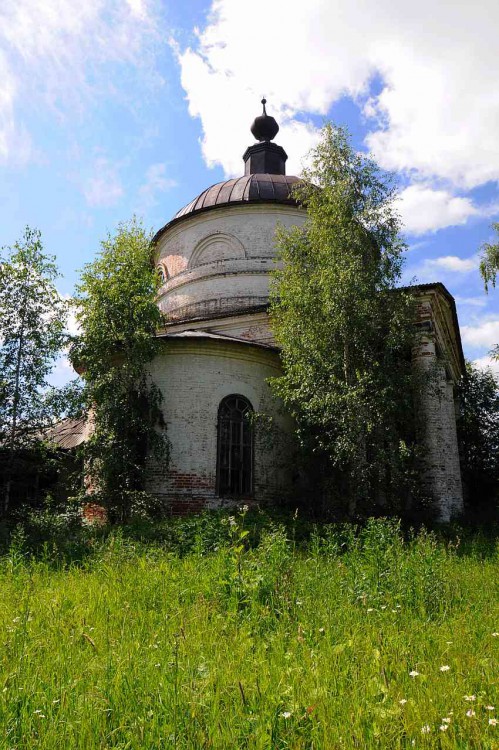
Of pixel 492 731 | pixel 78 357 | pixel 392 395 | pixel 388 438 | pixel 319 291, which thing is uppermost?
pixel 319 291

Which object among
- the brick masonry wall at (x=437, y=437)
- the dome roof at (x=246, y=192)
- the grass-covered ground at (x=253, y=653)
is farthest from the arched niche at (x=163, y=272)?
the grass-covered ground at (x=253, y=653)

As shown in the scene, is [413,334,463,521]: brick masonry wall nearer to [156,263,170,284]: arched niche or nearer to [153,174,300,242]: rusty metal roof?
[153,174,300,242]: rusty metal roof

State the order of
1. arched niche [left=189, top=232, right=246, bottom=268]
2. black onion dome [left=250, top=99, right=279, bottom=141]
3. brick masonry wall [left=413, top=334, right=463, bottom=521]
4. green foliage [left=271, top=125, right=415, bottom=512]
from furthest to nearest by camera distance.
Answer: black onion dome [left=250, top=99, right=279, bottom=141]
arched niche [left=189, top=232, right=246, bottom=268]
brick masonry wall [left=413, top=334, right=463, bottom=521]
green foliage [left=271, top=125, right=415, bottom=512]

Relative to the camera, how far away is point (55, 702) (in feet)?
8.70

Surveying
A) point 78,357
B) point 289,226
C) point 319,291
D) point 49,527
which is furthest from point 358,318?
point 289,226

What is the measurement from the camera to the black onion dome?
2003 centimetres

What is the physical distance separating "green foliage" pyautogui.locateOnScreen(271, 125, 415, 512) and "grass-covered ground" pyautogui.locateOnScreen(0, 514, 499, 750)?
3542 millimetres

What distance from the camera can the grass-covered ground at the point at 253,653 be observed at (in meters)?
2.41

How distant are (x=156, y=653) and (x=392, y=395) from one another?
7.26 meters

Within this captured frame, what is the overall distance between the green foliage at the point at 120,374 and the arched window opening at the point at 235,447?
124cm

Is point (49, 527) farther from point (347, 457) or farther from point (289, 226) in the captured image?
point (289, 226)

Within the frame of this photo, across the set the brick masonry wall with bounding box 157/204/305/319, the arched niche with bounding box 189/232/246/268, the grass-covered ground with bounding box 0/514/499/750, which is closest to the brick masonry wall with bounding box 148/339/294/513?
the brick masonry wall with bounding box 157/204/305/319

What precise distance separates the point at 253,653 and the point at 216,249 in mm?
14237

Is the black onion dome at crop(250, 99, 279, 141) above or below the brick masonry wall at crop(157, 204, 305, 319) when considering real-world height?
above
